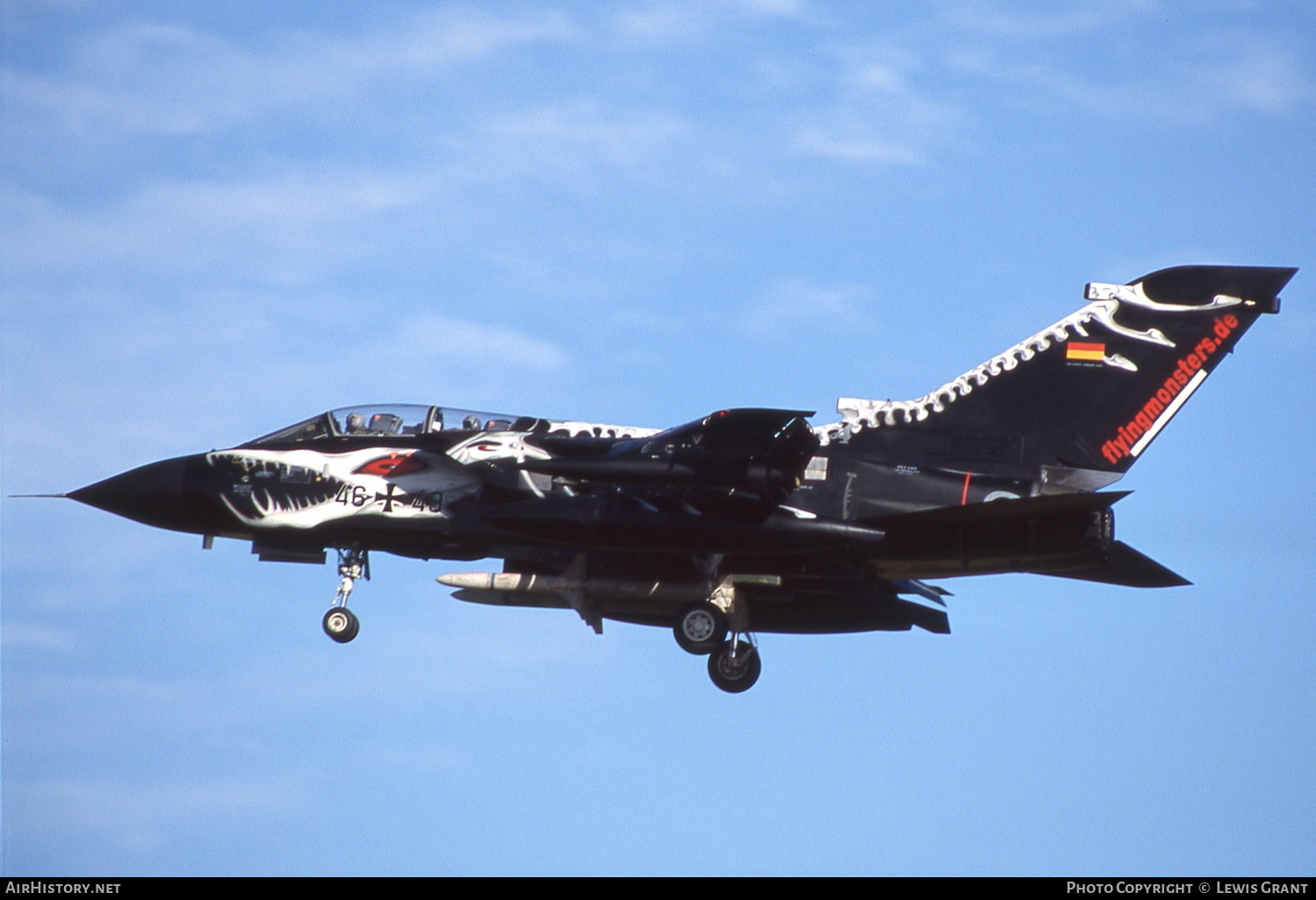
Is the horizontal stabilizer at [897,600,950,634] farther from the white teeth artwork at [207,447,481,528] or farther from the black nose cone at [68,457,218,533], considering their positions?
the black nose cone at [68,457,218,533]

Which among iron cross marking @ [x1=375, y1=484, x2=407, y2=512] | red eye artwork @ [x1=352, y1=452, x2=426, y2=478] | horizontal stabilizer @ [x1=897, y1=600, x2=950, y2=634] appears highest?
red eye artwork @ [x1=352, y1=452, x2=426, y2=478]

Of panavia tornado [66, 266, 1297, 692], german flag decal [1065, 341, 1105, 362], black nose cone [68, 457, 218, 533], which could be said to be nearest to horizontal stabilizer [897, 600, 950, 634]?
panavia tornado [66, 266, 1297, 692]

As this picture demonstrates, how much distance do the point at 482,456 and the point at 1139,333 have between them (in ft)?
28.9

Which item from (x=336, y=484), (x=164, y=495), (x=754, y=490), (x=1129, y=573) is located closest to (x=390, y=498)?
(x=336, y=484)

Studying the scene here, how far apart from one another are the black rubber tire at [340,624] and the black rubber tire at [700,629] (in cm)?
445

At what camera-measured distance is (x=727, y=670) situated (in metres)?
23.1

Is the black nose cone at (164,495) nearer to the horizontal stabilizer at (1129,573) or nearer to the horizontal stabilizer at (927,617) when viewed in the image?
the horizontal stabilizer at (927,617)

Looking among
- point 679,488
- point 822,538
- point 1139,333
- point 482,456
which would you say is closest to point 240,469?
point 482,456

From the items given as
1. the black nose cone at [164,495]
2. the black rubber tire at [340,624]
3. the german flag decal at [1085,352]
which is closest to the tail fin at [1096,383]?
the german flag decal at [1085,352]

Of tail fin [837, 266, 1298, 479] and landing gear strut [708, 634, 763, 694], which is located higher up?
tail fin [837, 266, 1298, 479]

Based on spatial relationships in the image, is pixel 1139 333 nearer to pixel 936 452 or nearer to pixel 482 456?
pixel 936 452

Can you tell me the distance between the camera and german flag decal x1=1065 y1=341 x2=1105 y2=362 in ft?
72.4

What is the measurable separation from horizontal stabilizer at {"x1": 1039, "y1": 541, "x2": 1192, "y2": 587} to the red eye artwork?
8.78 m
